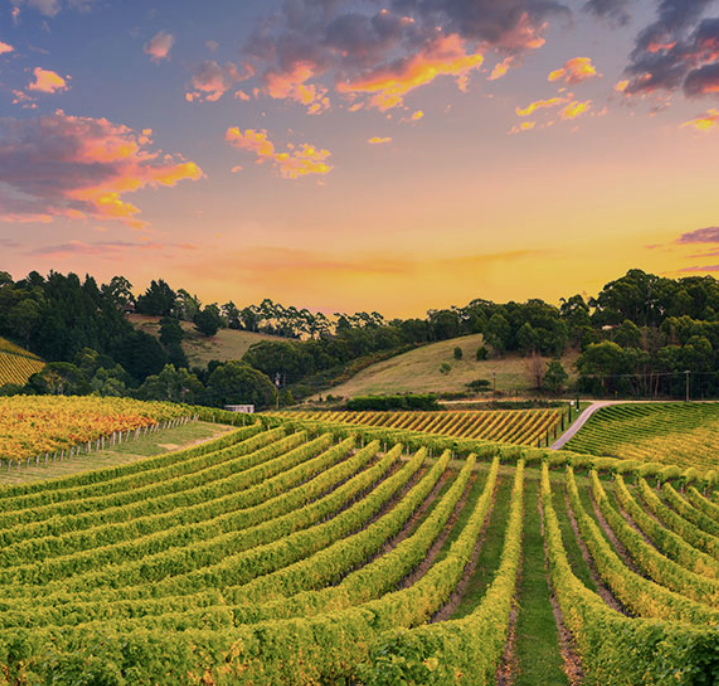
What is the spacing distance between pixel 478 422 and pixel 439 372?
53.9m

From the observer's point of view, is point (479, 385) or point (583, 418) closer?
point (583, 418)

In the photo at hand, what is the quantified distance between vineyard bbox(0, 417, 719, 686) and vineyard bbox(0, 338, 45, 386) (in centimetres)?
8639

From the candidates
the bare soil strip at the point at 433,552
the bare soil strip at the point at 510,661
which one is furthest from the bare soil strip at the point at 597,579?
the bare soil strip at the point at 433,552

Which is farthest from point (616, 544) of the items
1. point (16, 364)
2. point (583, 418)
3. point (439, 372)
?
point (16, 364)

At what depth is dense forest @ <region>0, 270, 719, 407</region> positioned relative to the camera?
12138cm

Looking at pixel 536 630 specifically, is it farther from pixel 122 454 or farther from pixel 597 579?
pixel 122 454

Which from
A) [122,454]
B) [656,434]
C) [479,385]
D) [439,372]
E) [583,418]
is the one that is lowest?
[122,454]

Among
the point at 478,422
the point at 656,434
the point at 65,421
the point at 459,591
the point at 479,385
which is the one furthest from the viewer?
the point at 479,385

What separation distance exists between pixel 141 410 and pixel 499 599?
51.5 metres

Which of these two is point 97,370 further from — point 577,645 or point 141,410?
point 577,645

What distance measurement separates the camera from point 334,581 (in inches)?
1110

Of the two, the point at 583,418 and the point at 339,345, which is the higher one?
the point at 339,345

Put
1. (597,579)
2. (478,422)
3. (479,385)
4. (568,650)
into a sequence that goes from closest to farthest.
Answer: (568,650) → (597,579) → (478,422) → (479,385)

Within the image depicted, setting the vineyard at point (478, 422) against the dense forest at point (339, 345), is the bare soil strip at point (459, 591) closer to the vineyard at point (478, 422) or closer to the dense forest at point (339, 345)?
the vineyard at point (478, 422)
